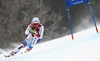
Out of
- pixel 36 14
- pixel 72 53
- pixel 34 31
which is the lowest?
pixel 36 14

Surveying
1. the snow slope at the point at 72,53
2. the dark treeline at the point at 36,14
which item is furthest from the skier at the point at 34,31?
the dark treeline at the point at 36,14

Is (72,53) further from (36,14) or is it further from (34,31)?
(36,14)

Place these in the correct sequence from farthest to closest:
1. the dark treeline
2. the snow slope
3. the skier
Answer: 1. the dark treeline
2. the skier
3. the snow slope

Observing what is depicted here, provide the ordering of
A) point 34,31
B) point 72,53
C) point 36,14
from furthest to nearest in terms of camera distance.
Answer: point 36,14 < point 34,31 < point 72,53

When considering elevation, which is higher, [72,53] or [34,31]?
[34,31]

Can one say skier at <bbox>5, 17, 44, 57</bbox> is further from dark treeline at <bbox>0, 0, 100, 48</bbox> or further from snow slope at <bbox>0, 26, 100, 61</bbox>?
dark treeline at <bbox>0, 0, 100, 48</bbox>

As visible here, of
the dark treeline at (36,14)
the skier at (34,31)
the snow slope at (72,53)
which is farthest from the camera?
the dark treeline at (36,14)

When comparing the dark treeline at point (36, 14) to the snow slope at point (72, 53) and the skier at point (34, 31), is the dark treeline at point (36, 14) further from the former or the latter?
the snow slope at point (72, 53)

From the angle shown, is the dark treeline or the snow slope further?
the dark treeline

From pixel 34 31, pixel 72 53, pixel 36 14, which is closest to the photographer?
pixel 72 53

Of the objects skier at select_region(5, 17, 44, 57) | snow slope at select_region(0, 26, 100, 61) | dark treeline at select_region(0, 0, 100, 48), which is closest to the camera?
snow slope at select_region(0, 26, 100, 61)

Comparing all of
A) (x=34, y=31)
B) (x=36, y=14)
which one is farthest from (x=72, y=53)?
(x=36, y=14)

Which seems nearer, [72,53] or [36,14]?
[72,53]

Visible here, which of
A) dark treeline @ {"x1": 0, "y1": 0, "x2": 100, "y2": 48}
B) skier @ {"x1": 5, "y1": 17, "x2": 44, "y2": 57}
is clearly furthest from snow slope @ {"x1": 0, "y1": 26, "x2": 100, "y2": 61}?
dark treeline @ {"x1": 0, "y1": 0, "x2": 100, "y2": 48}
